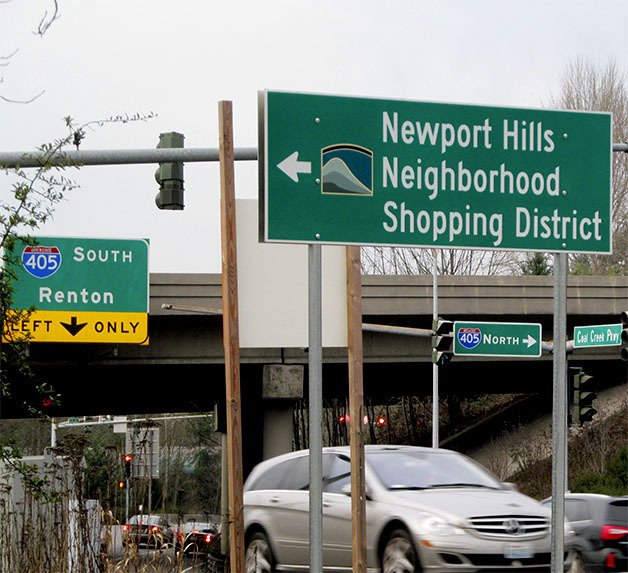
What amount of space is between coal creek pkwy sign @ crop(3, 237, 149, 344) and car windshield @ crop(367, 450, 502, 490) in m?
15.7

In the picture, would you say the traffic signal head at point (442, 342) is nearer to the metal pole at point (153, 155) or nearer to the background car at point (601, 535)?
the background car at point (601, 535)

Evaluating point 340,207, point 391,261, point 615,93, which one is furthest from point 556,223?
point 615,93

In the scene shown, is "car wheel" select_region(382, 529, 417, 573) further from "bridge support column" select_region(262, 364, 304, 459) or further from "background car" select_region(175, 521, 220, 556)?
"bridge support column" select_region(262, 364, 304, 459)

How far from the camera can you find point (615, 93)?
71750 millimetres

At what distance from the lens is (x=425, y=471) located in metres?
13.0

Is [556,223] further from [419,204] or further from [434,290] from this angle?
[434,290]

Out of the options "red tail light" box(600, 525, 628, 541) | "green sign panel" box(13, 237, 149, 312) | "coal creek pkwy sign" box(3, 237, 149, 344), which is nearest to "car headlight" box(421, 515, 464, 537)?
"red tail light" box(600, 525, 628, 541)

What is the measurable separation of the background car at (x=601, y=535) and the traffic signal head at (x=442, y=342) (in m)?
13.5

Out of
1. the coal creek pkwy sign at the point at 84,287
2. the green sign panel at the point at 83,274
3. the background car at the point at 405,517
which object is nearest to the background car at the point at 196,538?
the background car at the point at 405,517

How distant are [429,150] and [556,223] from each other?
0.80m

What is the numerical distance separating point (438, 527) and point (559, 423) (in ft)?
Result: 18.0

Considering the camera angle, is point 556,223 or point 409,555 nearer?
point 556,223

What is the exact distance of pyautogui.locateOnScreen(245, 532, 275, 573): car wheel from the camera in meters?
13.5

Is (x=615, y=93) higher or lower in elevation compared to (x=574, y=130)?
higher
